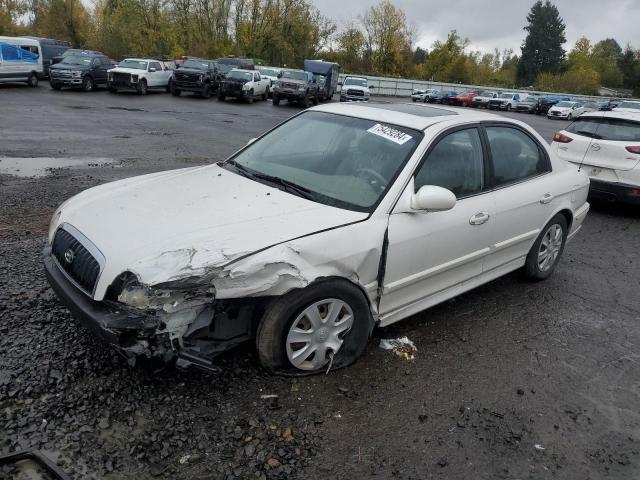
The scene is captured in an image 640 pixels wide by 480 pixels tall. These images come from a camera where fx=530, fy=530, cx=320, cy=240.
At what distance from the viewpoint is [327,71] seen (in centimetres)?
3294

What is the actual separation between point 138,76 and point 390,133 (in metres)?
24.0

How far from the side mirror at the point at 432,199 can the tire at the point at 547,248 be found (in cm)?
186

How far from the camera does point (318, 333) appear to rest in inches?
128

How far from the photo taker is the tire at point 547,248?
4.96 metres

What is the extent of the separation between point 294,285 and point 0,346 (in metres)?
1.95

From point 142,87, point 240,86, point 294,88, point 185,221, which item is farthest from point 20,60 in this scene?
point 185,221

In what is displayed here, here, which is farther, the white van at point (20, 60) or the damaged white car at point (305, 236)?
the white van at point (20, 60)

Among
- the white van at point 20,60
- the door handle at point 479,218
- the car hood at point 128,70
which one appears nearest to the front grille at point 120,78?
the car hood at point 128,70

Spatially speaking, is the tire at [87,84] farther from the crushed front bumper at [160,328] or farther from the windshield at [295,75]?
the crushed front bumper at [160,328]

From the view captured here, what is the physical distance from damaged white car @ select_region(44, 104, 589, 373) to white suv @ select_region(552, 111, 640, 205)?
405 cm

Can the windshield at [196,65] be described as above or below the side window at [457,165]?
above

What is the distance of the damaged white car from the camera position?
2.81 m

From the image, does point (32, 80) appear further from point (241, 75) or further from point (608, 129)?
point (608, 129)

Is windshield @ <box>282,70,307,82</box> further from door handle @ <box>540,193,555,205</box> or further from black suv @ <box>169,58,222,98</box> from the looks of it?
door handle @ <box>540,193,555,205</box>
